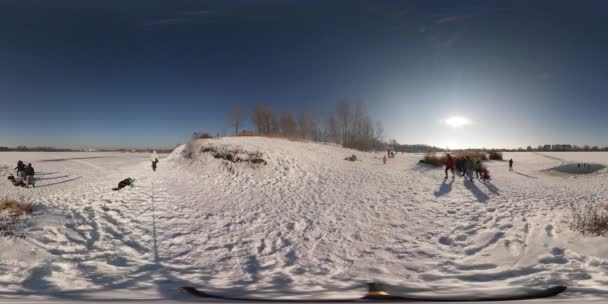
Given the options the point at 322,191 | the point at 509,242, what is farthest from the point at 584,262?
the point at 322,191

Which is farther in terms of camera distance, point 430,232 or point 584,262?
point 430,232

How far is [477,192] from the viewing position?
36.7 feet

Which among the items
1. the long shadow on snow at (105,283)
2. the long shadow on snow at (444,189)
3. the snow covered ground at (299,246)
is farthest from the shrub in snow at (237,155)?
the long shadow on snow at (105,283)

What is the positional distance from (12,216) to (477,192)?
16760 mm

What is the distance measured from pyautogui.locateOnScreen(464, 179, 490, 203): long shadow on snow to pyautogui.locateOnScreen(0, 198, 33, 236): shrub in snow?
1461cm

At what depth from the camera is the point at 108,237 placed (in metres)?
6.13

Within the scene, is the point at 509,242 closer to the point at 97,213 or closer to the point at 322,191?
the point at 322,191

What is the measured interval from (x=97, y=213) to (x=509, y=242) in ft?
39.1

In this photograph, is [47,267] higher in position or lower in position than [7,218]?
lower

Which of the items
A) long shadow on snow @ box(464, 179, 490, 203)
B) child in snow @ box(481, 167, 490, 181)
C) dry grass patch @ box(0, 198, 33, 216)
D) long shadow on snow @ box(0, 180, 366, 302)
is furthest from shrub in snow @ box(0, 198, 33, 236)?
child in snow @ box(481, 167, 490, 181)

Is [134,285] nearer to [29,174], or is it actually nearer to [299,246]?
[299,246]

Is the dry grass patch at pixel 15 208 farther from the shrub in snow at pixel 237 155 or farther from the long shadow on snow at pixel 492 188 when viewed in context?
the long shadow on snow at pixel 492 188

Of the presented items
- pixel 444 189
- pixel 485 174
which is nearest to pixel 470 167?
pixel 485 174

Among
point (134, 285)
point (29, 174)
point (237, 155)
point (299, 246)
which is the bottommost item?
point (299, 246)
